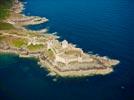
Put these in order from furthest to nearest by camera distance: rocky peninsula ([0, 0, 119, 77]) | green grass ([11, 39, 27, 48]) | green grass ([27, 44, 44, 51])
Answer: green grass ([11, 39, 27, 48]) → green grass ([27, 44, 44, 51]) → rocky peninsula ([0, 0, 119, 77])

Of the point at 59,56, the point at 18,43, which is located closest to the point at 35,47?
the point at 18,43

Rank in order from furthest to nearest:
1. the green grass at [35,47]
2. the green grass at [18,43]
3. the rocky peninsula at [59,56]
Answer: the green grass at [18,43] < the green grass at [35,47] < the rocky peninsula at [59,56]

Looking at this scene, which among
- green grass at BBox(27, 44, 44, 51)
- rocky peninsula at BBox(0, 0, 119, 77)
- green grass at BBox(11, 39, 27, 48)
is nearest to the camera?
rocky peninsula at BBox(0, 0, 119, 77)

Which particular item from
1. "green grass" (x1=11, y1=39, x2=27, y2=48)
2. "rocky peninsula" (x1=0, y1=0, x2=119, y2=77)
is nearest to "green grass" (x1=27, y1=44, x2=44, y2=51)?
"rocky peninsula" (x1=0, y1=0, x2=119, y2=77)

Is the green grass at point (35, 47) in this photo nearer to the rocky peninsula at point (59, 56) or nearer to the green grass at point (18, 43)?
the rocky peninsula at point (59, 56)

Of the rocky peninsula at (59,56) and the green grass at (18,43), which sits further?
the green grass at (18,43)

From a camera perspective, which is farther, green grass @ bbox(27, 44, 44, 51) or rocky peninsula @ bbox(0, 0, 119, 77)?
green grass @ bbox(27, 44, 44, 51)

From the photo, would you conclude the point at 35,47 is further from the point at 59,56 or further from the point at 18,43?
the point at 59,56

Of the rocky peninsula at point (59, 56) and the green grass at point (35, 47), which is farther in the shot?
the green grass at point (35, 47)

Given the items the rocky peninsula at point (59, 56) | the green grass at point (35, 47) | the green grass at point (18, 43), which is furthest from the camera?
the green grass at point (18, 43)

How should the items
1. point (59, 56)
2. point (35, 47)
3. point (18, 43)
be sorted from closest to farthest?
point (59, 56)
point (35, 47)
point (18, 43)

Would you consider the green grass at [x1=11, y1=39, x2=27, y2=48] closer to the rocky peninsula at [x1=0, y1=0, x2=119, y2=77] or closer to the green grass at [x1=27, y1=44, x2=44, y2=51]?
the rocky peninsula at [x1=0, y1=0, x2=119, y2=77]

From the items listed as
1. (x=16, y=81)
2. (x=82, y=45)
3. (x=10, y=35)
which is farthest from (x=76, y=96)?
(x=10, y=35)

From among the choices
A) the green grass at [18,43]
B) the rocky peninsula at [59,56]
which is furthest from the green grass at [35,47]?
the green grass at [18,43]
